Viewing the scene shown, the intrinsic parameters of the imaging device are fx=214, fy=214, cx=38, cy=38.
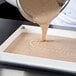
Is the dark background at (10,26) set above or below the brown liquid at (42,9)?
below

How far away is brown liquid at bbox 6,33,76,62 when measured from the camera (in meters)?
0.70

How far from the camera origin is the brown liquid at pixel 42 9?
745 mm

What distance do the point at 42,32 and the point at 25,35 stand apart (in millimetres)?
81

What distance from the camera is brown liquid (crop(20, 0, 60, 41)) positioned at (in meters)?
0.75

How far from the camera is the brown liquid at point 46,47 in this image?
0.70 metres

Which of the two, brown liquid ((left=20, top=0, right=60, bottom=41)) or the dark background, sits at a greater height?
brown liquid ((left=20, top=0, right=60, bottom=41))

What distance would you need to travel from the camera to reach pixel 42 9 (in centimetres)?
77

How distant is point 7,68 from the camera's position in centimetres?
60

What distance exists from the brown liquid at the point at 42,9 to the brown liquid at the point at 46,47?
0.04m

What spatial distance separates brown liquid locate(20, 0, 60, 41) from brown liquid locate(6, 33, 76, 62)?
0.13 feet

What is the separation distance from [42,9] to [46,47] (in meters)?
0.14

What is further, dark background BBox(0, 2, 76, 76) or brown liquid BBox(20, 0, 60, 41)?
brown liquid BBox(20, 0, 60, 41)

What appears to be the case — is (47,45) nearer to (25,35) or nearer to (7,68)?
(25,35)

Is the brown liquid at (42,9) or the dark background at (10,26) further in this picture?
the brown liquid at (42,9)
